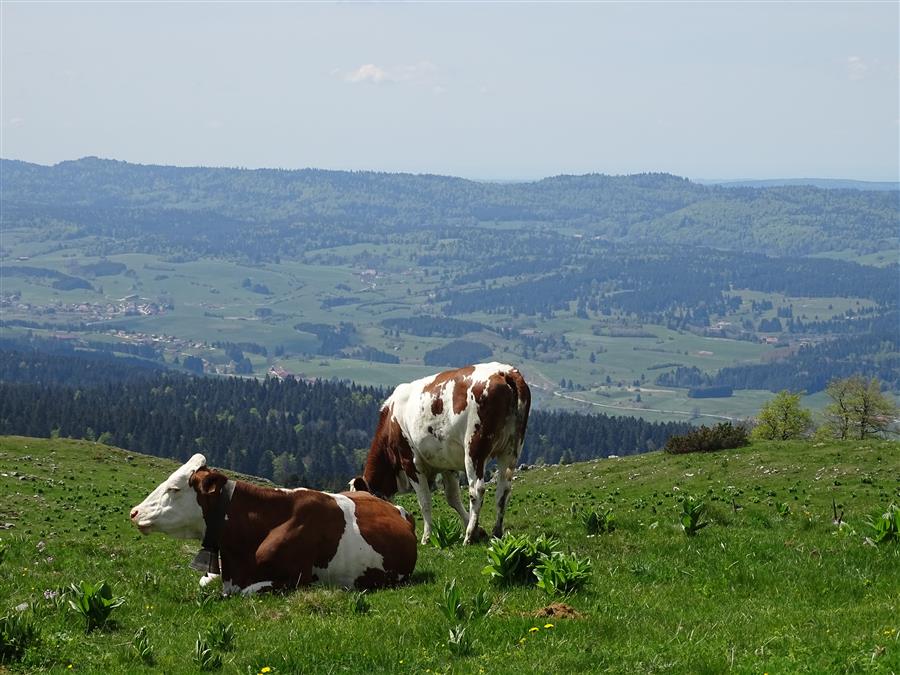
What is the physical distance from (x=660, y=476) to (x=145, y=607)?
4362 centimetres

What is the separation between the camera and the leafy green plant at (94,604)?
1385 cm

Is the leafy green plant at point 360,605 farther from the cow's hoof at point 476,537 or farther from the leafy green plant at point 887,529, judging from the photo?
the leafy green plant at point 887,529

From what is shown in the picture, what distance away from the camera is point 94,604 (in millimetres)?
13875

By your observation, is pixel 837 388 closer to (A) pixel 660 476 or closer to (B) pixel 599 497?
(A) pixel 660 476

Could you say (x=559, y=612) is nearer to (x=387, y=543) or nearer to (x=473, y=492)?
(x=387, y=543)

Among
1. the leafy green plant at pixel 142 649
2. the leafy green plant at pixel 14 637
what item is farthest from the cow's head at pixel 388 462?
the leafy green plant at pixel 14 637

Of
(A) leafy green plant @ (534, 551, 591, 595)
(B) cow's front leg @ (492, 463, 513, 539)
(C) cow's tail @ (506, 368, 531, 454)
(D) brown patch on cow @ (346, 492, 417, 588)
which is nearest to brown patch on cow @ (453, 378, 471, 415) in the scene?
(C) cow's tail @ (506, 368, 531, 454)

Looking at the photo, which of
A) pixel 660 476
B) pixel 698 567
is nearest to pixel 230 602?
pixel 698 567

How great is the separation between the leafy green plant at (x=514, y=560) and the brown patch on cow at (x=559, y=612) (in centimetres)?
181

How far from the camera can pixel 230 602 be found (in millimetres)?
15992

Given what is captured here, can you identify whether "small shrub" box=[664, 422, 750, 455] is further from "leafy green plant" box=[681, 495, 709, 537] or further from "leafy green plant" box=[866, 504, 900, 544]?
"leafy green plant" box=[866, 504, 900, 544]

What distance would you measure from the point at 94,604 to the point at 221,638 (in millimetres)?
2118

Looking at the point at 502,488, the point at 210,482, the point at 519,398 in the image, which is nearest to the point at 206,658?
the point at 210,482

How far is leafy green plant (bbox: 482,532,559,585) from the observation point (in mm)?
15594
